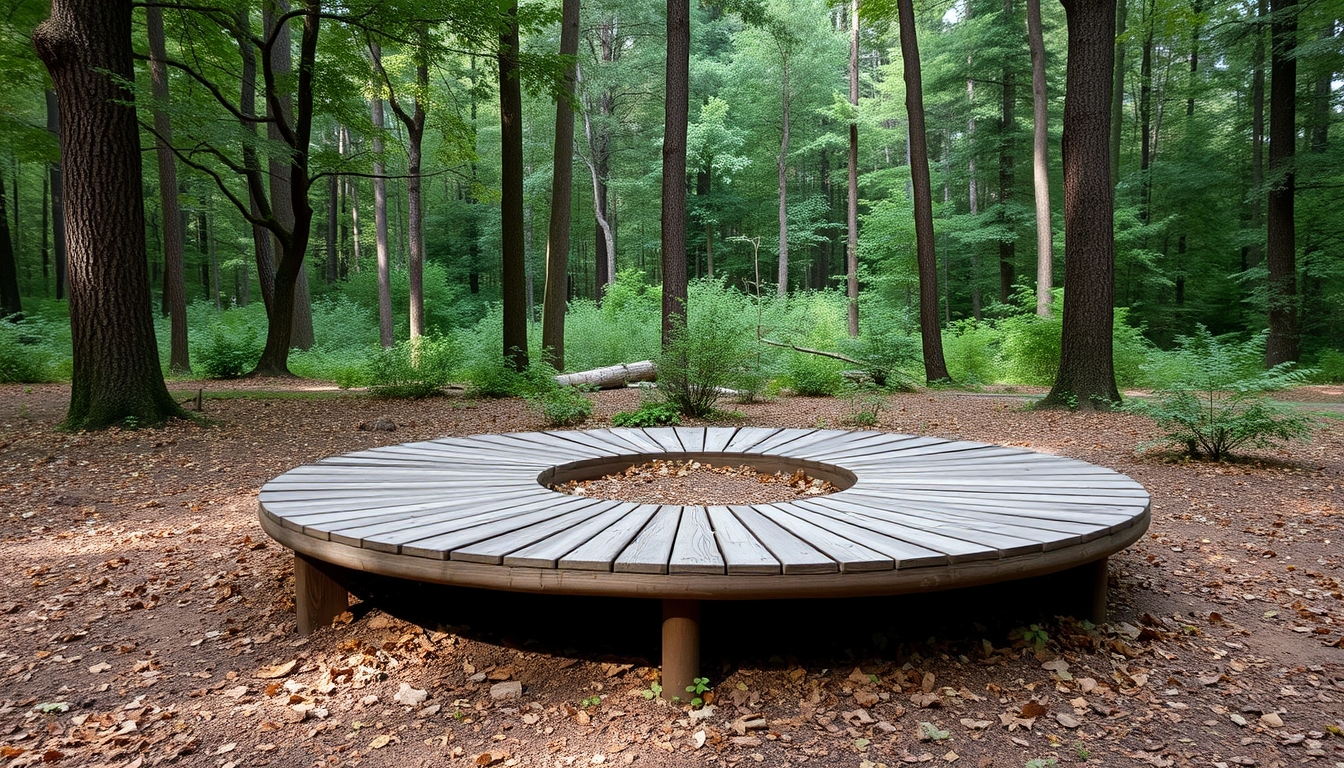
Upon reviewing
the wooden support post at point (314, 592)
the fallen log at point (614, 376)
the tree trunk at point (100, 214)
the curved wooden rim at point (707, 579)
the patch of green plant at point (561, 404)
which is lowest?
the wooden support post at point (314, 592)

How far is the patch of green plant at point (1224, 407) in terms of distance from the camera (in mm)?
4656

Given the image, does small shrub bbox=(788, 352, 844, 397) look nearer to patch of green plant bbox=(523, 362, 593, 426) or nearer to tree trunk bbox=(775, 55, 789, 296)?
patch of green plant bbox=(523, 362, 593, 426)

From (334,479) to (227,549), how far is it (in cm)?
89

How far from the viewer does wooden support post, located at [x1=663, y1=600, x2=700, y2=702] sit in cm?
205

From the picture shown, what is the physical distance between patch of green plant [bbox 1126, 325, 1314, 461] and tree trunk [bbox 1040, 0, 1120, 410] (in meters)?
1.66

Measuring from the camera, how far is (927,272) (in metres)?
10.3

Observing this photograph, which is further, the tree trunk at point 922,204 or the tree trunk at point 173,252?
the tree trunk at point 173,252

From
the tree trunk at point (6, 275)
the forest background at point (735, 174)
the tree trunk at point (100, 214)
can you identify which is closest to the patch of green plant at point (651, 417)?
the forest background at point (735, 174)

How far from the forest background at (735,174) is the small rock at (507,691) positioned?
496 centimetres

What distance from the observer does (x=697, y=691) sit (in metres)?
2.08

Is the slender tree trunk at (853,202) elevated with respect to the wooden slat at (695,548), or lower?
elevated

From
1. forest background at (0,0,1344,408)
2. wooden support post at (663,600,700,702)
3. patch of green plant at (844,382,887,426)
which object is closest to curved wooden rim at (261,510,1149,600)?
wooden support post at (663,600,700,702)

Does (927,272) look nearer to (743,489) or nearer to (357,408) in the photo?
(743,489)

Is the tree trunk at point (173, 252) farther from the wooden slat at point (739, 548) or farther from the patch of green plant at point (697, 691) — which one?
the patch of green plant at point (697, 691)
